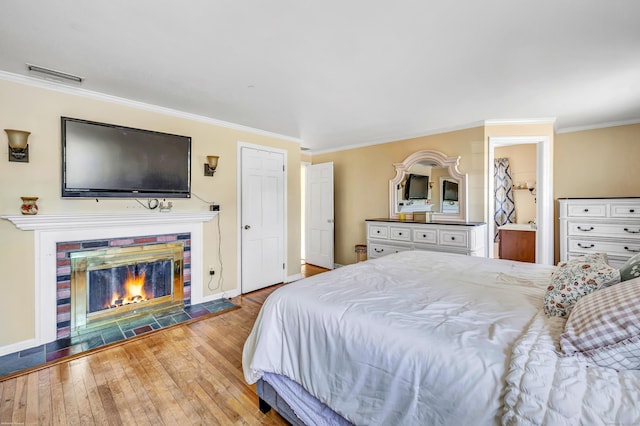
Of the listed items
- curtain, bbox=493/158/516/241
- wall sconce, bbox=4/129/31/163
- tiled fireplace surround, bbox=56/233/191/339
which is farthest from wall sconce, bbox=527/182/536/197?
wall sconce, bbox=4/129/31/163

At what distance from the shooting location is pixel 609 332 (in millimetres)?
921

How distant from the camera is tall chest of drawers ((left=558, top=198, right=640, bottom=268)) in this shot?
3.28 meters

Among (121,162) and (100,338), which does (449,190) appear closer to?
(121,162)

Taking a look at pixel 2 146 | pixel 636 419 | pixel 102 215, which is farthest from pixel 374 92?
pixel 2 146

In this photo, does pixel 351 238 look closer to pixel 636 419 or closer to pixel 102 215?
pixel 102 215

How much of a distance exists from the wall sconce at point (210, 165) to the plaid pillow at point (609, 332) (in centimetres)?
351

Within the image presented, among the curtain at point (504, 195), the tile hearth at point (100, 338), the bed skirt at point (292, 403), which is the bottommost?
the tile hearth at point (100, 338)

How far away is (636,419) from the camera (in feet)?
2.39

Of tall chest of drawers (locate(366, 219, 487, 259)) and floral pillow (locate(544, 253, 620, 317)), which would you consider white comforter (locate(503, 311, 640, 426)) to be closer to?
floral pillow (locate(544, 253, 620, 317))

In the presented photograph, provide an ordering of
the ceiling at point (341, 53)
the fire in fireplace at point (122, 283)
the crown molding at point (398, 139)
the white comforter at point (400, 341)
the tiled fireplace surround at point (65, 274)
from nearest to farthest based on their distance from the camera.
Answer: the white comforter at point (400, 341) → the ceiling at point (341, 53) → the tiled fireplace surround at point (65, 274) → the fire in fireplace at point (122, 283) → the crown molding at point (398, 139)

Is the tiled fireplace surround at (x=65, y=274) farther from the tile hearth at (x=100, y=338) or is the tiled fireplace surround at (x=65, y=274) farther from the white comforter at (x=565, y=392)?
the white comforter at (x=565, y=392)

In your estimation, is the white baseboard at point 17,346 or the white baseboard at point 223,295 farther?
the white baseboard at point 223,295

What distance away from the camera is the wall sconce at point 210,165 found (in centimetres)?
353

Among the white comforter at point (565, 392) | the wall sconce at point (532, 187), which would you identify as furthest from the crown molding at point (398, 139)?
the white comforter at point (565, 392)
